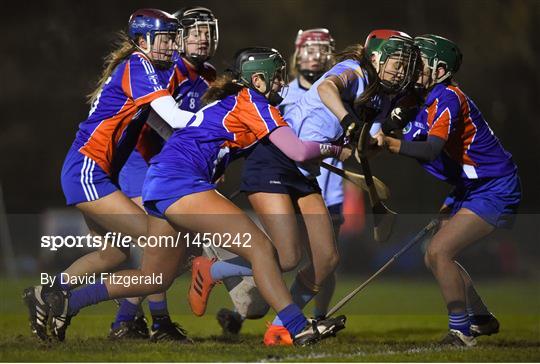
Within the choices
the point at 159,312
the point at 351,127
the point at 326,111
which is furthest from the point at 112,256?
the point at 351,127

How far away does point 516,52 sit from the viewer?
43.0 ft

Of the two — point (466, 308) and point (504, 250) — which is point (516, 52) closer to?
point (504, 250)

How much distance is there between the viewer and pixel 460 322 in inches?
273

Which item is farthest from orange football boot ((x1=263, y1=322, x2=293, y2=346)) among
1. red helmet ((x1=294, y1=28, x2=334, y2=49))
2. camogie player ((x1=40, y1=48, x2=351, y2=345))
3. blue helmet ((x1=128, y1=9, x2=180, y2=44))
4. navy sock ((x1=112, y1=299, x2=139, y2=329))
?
red helmet ((x1=294, y1=28, x2=334, y2=49))

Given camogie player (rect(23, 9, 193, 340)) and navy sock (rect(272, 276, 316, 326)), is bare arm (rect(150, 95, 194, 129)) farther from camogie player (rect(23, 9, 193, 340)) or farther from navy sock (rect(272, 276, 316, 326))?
navy sock (rect(272, 276, 316, 326))

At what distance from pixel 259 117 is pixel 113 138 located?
3.53 ft

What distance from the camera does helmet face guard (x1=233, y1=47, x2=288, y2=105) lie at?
21.5 feet

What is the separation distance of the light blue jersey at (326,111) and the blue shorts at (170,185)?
0.69 m

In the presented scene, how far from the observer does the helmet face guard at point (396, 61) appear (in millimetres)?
6676

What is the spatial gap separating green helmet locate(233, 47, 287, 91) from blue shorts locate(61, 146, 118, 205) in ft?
3.45

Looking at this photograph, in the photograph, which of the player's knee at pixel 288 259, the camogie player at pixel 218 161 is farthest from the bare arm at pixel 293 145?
the player's knee at pixel 288 259

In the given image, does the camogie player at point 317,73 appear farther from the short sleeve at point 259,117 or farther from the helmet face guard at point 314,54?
the short sleeve at point 259,117

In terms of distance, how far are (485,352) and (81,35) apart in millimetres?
5565

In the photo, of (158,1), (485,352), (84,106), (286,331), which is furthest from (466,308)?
(84,106)
